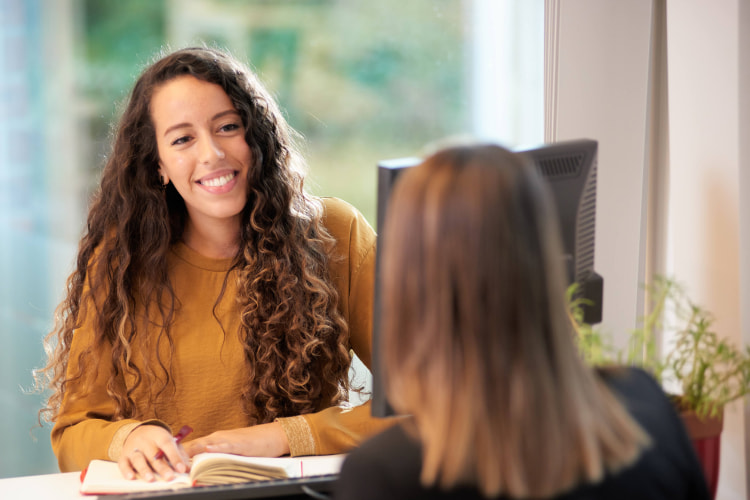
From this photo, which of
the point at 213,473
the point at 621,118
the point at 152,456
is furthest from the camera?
the point at 621,118

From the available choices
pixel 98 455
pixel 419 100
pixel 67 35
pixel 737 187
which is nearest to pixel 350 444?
pixel 98 455

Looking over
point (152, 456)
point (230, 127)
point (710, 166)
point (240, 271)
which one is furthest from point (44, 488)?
point (710, 166)

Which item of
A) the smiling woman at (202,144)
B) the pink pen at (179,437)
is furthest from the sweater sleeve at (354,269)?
the pink pen at (179,437)

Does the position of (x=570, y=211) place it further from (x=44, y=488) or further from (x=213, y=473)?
(x=44, y=488)

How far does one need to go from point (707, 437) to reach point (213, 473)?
2.68 feet

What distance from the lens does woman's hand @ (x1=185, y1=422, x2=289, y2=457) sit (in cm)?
150

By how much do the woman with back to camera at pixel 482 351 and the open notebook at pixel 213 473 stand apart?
50 centimetres

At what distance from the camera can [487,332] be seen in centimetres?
75

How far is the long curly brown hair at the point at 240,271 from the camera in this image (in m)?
1.75

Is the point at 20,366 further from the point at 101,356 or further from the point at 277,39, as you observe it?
the point at 277,39

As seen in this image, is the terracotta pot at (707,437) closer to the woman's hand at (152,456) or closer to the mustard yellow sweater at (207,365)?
the mustard yellow sweater at (207,365)

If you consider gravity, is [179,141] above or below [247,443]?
above

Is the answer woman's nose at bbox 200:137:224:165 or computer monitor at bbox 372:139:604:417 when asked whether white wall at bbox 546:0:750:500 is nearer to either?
computer monitor at bbox 372:139:604:417

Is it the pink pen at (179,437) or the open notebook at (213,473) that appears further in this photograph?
the pink pen at (179,437)
